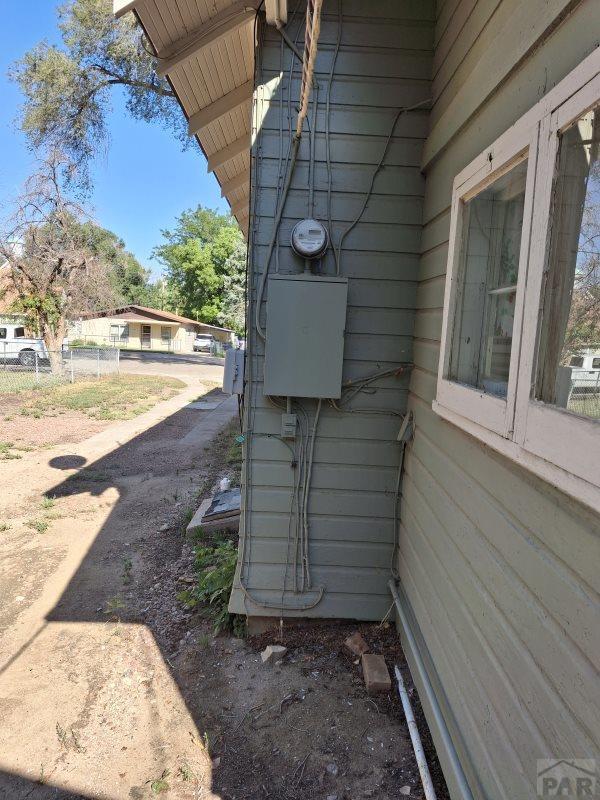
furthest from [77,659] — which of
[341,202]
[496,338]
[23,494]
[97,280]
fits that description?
[97,280]

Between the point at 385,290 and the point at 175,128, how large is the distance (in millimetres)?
11836

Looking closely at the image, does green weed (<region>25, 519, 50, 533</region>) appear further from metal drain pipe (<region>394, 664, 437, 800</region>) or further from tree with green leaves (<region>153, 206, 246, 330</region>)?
tree with green leaves (<region>153, 206, 246, 330</region>)

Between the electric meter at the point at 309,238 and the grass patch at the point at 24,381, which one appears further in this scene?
the grass patch at the point at 24,381

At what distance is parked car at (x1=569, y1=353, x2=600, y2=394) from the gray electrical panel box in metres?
1.60

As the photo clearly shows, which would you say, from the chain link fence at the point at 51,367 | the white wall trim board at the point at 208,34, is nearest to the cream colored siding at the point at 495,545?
the white wall trim board at the point at 208,34

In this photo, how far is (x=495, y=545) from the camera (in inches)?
60.3

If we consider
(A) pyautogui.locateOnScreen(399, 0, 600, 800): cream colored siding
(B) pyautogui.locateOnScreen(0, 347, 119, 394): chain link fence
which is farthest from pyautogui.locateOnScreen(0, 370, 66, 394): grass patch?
(A) pyautogui.locateOnScreen(399, 0, 600, 800): cream colored siding

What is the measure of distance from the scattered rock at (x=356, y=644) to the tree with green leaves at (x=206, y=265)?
1424 inches

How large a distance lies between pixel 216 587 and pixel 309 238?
2388mm

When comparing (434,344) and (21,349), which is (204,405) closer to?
(21,349)

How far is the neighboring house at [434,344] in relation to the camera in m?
1.20

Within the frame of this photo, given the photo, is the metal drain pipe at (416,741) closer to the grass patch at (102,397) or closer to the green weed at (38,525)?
the green weed at (38,525)

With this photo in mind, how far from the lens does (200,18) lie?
2.74 m

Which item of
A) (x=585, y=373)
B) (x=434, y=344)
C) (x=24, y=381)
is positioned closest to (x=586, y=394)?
(x=585, y=373)
